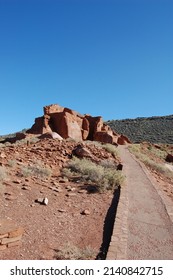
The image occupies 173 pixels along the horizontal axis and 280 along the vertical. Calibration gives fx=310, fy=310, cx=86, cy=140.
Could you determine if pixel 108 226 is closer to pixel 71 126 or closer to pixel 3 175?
pixel 3 175

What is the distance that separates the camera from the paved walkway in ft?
19.2

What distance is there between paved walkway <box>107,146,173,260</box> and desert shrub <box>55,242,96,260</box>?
1.15 feet

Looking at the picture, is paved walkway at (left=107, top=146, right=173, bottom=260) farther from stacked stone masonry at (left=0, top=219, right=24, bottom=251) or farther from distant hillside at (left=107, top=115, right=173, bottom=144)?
distant hillside at (left=107, top=115, right=173, bottom=144)

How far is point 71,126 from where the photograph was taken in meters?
30.3

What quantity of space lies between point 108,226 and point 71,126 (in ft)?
76.9

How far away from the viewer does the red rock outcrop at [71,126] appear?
29.4 meters

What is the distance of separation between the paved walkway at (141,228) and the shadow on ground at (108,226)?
5.6 inches

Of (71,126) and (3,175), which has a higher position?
(71,126)

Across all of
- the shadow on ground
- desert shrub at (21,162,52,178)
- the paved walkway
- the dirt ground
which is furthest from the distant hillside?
the shadow on ground

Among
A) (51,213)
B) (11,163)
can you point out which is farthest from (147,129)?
(51,213)

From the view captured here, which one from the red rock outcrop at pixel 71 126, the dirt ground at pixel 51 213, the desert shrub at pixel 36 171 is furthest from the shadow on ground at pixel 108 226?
the red rock outcrop at pixel 71 126

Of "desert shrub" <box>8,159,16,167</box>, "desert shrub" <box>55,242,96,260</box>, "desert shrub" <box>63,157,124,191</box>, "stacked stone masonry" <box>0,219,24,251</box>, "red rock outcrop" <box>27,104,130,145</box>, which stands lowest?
"desert shrub" <box>55,242,96,260</box>
